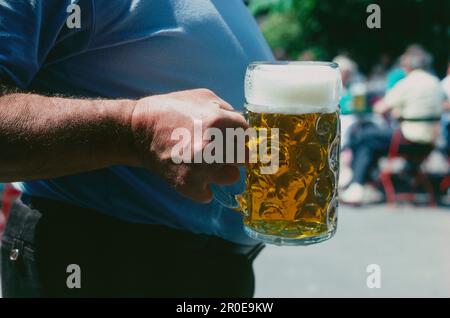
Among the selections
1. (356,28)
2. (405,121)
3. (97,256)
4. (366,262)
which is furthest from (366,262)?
(356,28)

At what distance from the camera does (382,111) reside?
20.7 ft

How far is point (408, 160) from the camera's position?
614cm

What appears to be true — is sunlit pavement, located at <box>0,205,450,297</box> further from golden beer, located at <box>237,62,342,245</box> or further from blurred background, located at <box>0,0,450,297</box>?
golden beer, located at <box>237,62,342,245</box>

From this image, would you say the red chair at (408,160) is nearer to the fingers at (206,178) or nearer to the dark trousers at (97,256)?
the dark trousers at (97,256)

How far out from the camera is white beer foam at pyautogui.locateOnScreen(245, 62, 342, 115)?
2.87ft

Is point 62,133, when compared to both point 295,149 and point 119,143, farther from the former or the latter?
point 295,149

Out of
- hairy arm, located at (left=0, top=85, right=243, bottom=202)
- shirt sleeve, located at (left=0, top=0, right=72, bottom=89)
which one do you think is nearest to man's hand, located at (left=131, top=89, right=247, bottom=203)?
hairy arm, located at (left=0, top=85, right=243, bottom=202)

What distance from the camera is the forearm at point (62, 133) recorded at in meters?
0.87

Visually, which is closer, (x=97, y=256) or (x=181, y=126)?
(x=181, y=126)

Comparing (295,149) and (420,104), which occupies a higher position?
(295,149)

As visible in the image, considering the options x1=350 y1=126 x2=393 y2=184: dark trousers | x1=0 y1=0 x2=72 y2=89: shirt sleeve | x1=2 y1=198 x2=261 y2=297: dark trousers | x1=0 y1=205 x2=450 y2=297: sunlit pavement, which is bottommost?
x1=0 y1=205 x2=450 y2=297: sunlit pavement

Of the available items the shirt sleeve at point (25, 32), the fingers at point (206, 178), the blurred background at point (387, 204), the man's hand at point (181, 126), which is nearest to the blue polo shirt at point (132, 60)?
the shirt sleeve at point (25, 32)

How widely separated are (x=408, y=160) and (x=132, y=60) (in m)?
5.43

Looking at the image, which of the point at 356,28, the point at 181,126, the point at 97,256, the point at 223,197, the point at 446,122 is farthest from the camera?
the point at 356,28
